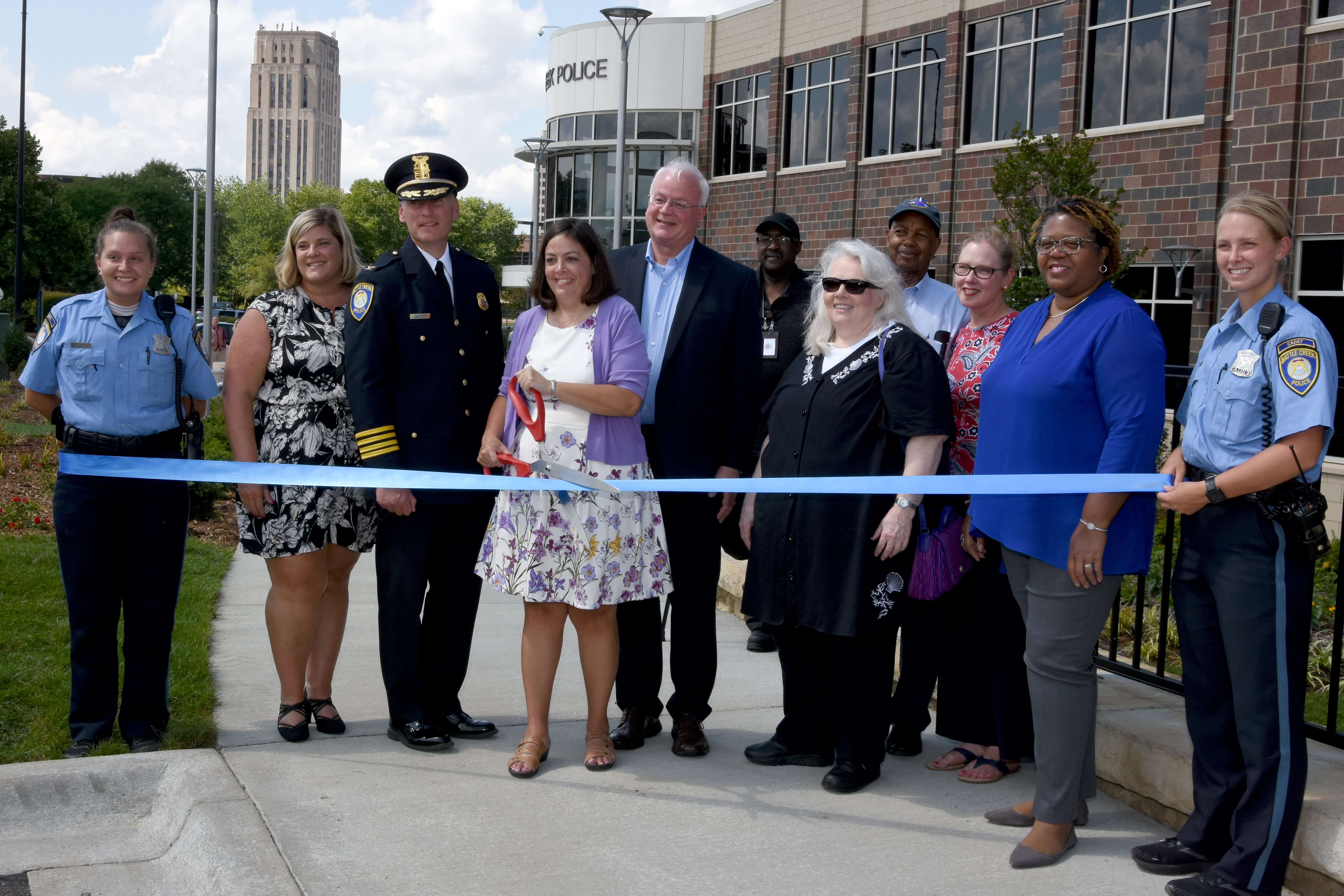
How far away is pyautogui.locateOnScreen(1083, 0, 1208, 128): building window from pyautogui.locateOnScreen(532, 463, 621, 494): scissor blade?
15635 millimetres

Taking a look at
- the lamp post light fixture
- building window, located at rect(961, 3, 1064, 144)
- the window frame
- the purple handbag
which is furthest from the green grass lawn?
the window frame

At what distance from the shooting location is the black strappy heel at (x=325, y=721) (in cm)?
454

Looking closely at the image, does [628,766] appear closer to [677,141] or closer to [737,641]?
[737,641]

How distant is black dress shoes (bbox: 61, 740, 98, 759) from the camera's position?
420cm

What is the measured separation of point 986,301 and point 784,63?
951 inches

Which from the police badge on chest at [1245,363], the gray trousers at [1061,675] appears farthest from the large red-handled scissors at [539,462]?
the police badge on chest at [1245,363]

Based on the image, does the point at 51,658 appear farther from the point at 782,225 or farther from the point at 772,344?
the point at 782,225

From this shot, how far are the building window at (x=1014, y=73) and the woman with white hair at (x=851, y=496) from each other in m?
16.4

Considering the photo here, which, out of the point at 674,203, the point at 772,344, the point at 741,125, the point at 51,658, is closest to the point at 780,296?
the point at 772,344

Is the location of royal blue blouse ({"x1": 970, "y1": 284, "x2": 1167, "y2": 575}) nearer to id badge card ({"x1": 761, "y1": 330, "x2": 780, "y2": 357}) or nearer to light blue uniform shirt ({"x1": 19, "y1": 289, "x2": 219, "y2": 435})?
id badge card ({"x1": 761, "y1": 330, "x2": 780, "y2": 357})

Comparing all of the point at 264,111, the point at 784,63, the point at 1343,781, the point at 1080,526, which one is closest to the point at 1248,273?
the point at 1080,526

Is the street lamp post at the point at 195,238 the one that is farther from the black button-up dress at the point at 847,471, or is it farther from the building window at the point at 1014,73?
the black button-up dress at the point at 847,471

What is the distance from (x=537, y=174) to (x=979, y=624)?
1491 inches

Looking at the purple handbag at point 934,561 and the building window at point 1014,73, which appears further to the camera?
the building window at point 1014,73
